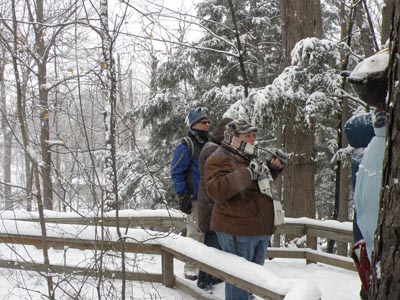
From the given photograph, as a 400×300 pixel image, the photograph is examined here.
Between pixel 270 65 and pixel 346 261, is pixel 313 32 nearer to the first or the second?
pixel 346 261

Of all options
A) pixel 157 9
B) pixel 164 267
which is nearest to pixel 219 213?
pixel 164 267

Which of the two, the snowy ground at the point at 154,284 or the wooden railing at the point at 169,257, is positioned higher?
the wooden railing at the point at 169,257

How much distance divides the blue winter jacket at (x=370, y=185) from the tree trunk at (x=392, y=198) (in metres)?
0.50

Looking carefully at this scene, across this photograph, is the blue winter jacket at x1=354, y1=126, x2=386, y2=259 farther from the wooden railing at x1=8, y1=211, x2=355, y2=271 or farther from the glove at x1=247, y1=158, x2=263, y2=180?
the wooden railing at x1=8, y1=211, x2=355, y2=271

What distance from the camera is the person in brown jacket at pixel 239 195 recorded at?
3.59 m

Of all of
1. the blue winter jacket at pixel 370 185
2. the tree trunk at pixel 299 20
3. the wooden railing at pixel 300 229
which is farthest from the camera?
the tree trunk at pixel 299 20

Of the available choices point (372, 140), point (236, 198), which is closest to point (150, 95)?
point (236, 198)

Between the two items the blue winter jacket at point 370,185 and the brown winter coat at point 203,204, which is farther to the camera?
the brown winter coat at point 203,204

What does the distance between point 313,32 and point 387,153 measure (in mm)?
5186

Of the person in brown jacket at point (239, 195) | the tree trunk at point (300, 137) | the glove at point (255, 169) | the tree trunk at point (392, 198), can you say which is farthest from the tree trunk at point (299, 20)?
the tree trunk at point (392, 198)

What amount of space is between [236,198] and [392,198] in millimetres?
2046

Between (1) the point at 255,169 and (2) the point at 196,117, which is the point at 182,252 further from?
(2) the point at 196,117

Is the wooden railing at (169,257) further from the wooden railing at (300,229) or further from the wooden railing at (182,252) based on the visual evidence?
the wooden railing at (300,229)

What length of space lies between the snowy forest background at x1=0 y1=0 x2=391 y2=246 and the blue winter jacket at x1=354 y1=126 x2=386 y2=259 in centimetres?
123
